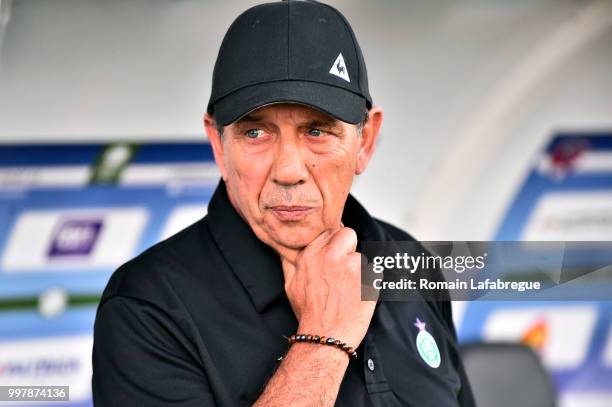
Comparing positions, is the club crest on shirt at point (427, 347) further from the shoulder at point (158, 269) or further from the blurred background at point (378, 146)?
the blurred background at point (378, 146)

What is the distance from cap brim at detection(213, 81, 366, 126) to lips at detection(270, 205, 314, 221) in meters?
0.16

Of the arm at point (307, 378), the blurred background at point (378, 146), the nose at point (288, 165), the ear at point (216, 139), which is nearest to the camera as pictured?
the arm at point (307, 378)

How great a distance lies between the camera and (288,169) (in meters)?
1.47

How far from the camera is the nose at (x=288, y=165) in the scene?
1467 mm

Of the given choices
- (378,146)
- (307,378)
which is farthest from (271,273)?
(378,146)

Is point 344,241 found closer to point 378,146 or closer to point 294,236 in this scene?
point 294,236

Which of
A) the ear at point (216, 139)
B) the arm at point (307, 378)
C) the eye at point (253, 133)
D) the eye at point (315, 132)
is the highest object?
the eye at point (315, 132)

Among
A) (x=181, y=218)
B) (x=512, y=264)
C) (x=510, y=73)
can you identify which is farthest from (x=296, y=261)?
(x=510, y=73)

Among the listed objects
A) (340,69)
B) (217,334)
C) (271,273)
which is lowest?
(217,334)

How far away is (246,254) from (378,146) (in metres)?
1.76

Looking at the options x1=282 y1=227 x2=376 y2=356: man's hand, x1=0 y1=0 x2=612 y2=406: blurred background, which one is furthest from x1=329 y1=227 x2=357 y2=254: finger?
x1=0 y1=0 x2=612 y2=406: blurred background

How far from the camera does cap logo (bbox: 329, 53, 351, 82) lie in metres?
1.50

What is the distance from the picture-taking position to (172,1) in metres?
3.06

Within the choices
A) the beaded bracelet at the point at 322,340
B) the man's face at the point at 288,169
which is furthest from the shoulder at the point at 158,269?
the beaded bracelet at the point at 322,340
